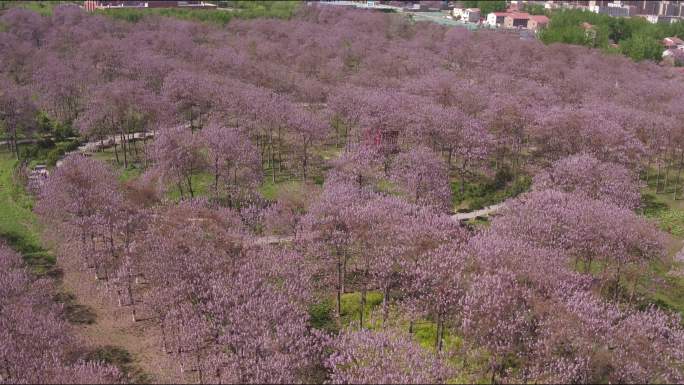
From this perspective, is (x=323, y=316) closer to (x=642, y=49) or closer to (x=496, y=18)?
(x=642, y=49)

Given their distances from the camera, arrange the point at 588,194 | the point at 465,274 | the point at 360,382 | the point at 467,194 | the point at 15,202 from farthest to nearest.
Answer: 1. the point at 467,194
2. the point at 15,202
3. the point at 588,194
4. the point at 465,274
5. the point at 360,382

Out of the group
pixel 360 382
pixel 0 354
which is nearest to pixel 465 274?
pixel 360 382

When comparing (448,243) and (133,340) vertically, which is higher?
(448,243)

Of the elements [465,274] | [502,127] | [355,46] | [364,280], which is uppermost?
[355,46]

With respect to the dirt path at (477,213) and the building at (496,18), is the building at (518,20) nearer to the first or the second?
the building at (496,18)

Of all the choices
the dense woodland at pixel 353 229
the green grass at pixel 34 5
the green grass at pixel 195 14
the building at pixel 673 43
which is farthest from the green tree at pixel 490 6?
the green grass at pixel 34 5

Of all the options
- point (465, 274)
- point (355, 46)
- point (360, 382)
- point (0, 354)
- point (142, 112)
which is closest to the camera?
point (360, 382)

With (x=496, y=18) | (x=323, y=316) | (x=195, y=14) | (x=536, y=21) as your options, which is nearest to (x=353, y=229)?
(x=323, y=316)

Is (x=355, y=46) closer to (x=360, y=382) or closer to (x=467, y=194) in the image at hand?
(x=467, y=194)
